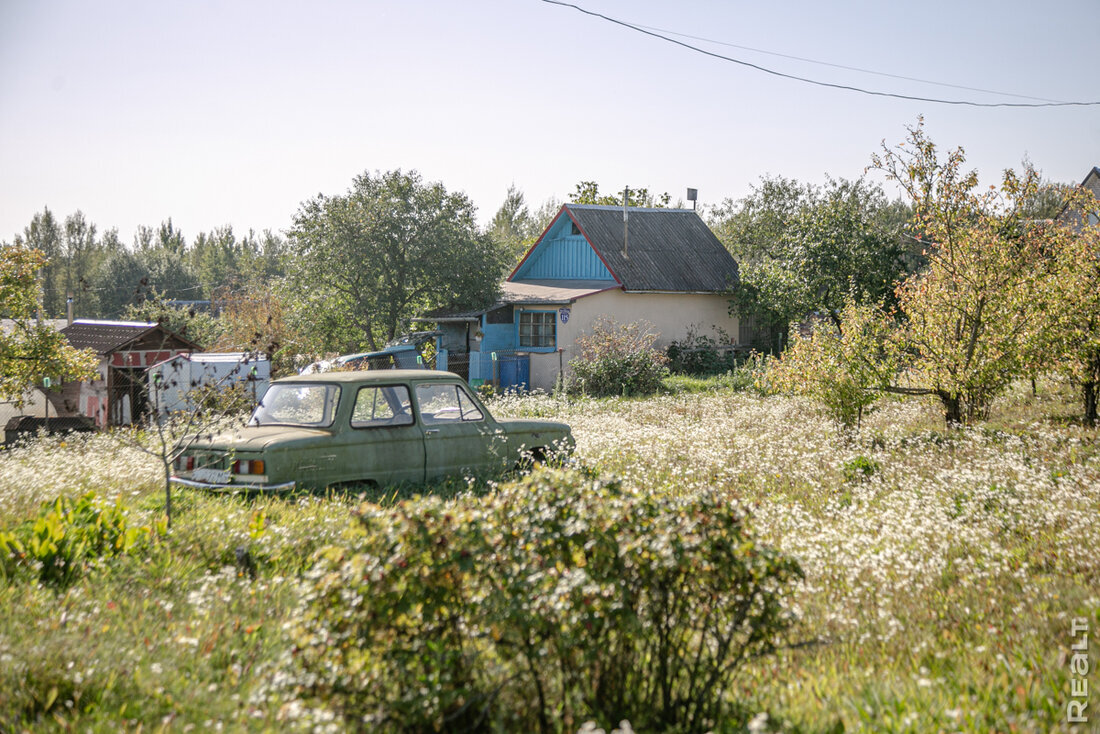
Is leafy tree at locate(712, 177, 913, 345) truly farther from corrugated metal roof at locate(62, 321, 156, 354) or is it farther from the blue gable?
corrugated metal roof at locate(62, 321, 156, 354)

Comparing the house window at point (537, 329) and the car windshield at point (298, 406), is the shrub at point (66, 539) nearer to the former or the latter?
the car windshield at point (298, 406)

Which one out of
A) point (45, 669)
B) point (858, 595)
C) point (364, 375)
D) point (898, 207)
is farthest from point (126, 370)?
point (898, 207)

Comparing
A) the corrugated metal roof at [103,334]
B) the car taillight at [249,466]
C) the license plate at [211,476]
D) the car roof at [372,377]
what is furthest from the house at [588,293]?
the car taillight at [249,466]

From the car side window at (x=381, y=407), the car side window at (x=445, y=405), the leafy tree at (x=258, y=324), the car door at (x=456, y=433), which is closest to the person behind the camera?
the car side window at (x=381, y=407)

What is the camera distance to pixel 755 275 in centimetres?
2814

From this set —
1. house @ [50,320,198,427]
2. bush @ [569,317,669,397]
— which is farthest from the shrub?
bush @ [569,317,669,397]

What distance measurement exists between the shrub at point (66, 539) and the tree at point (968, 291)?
404 inches

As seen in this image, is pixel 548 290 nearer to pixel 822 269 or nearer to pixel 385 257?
pixel 385 257

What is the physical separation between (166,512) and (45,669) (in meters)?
2.79

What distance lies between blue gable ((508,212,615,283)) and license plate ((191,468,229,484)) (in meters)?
21.8

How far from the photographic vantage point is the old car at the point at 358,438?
681 centimetres

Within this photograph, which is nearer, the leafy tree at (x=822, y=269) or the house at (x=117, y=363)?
the house at (x=117, y=363)

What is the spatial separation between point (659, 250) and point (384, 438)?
24.0 metres

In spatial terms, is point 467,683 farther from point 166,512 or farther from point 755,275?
point 755,275
